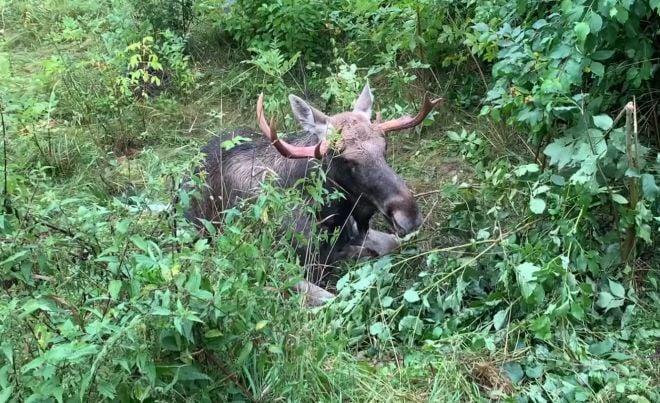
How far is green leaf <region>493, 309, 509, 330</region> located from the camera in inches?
163

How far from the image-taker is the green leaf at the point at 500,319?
4141 millimetres

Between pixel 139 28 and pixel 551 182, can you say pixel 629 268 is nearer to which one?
pixel 551 182

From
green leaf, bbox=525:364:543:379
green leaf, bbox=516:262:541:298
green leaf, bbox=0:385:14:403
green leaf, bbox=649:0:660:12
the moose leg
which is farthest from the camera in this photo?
the moose leg

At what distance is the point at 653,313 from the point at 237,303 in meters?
2.36

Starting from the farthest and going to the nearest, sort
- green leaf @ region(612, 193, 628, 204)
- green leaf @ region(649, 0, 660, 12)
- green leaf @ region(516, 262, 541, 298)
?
1. green leaf @ region(612, 193, 628, 204)
2. green leaf @ region(516, 262, 541, 298)
3. green leaf @ region(649, 0, 660, 12)

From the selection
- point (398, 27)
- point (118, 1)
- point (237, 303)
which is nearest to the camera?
point (237, 303)

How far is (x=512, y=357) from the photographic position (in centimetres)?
394

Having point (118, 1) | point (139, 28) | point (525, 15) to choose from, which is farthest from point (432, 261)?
point (118, 1)

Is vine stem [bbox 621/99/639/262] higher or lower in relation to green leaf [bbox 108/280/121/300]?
lower

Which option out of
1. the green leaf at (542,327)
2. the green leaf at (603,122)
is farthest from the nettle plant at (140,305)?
the green leaf at (603,122)

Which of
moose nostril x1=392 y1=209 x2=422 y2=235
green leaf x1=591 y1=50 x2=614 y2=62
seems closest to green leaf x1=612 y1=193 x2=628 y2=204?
green leaf x1=591 y1=50 x2=614 y2=62

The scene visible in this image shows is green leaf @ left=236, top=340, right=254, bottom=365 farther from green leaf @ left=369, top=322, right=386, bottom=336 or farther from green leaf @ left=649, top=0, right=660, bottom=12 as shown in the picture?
green leaf @ left=649, top=0, right=660, bottom=12

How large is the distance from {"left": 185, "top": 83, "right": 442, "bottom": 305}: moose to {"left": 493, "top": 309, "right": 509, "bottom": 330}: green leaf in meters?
1.00

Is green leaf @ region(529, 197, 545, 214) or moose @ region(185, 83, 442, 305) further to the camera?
moose @ region(185, 83, 442, 305)
